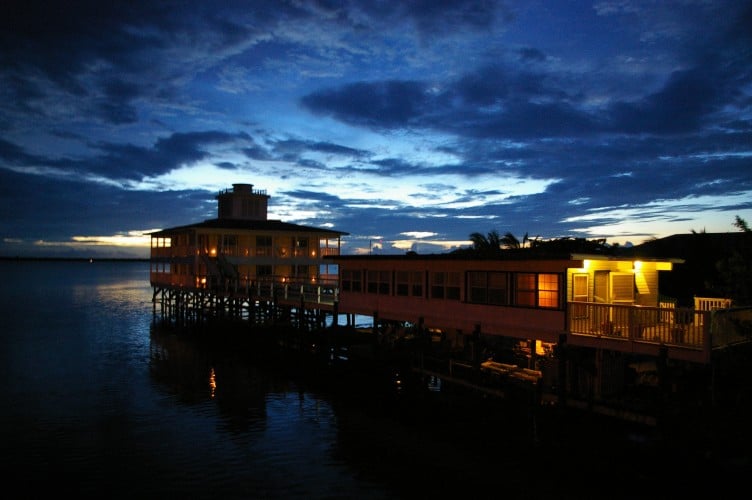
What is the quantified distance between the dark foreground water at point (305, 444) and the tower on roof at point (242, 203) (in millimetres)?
30724

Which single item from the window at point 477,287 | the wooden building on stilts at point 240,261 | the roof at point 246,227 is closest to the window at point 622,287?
the window at point 477,287

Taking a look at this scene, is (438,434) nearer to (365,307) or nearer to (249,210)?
(365,307)

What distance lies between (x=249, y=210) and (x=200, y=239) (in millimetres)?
10729

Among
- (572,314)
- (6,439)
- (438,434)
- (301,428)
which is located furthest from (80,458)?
(572,314)

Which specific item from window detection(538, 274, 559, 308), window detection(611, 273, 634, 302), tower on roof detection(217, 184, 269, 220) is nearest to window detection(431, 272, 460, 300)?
window detection(538, 274, 559, 308)

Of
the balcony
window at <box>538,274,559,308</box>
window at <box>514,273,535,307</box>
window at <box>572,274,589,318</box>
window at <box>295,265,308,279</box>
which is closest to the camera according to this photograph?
the balcony

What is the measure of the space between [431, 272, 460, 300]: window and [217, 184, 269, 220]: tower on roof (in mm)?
40641

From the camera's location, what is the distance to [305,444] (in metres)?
21.7

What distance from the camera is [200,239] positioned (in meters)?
53.6

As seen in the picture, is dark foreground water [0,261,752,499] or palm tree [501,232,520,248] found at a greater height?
palm tree [501,232,520,248]

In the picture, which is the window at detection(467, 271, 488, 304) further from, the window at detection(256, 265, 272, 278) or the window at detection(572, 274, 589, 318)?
the window at detection(256, 265, 272, 278)

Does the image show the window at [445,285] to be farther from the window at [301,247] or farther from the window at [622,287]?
the window at [301,247]

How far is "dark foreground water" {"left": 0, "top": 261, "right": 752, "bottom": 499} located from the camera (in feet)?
56.7

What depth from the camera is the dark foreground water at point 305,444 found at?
1730cm
